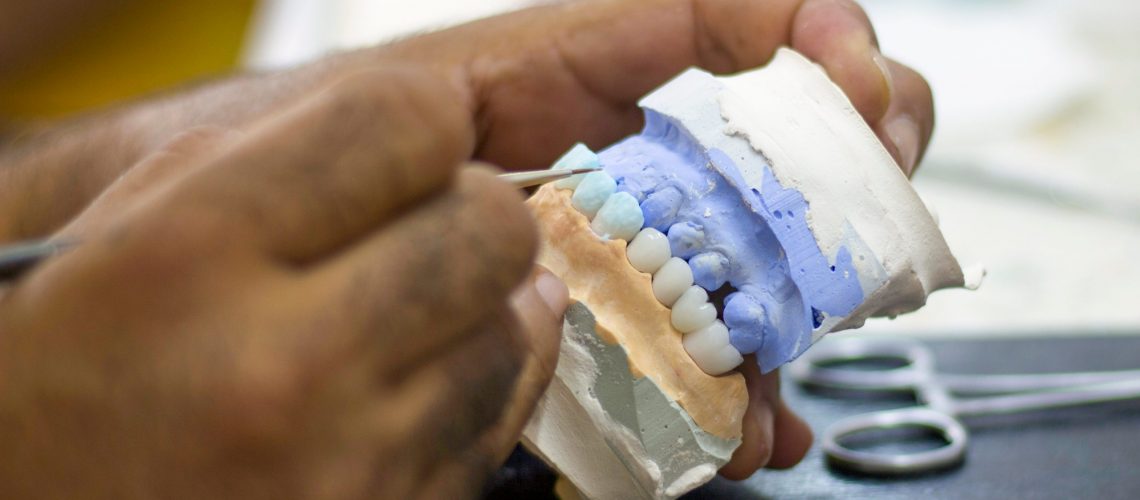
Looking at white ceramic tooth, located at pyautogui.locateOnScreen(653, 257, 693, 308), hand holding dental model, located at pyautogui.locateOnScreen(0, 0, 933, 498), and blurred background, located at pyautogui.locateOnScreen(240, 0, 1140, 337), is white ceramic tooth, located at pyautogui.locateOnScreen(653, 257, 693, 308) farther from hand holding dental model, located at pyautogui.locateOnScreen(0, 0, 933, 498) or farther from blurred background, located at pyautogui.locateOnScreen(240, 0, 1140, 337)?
blurred background, located at pyautogui.locateOnScreen(240, 0, 1140, 337)

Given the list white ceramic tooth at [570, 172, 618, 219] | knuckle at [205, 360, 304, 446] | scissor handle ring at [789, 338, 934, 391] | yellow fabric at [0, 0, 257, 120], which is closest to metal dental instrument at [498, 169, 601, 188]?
white ceramic tooth at [570, 172, 618, 219]

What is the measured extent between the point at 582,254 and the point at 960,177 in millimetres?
1103

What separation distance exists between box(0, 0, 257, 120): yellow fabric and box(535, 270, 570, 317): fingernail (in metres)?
1.45

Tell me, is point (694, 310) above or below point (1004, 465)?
above

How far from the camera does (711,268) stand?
0.61 m

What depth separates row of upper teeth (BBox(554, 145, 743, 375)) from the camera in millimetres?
612

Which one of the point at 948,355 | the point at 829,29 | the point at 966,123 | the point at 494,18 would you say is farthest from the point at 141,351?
the point at 966,123

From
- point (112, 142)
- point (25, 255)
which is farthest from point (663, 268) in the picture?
point (112, 142)

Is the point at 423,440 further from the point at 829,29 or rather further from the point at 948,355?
the point at 948,355

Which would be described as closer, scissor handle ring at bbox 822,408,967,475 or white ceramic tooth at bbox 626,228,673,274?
white ceramic tooth at bbox 626,228,673,274

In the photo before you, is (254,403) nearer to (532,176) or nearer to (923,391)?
(532,176)

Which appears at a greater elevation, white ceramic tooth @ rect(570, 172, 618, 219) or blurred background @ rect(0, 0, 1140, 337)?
white ceramic tooth @ rect(570, 172, 618, 219)

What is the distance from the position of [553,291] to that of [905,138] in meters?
0.31

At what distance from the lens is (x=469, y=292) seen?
41 centimetres
